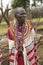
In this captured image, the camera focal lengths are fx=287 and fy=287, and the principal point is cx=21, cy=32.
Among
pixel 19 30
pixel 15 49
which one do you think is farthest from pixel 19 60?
pixel 19 30

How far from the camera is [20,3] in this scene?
2695cm

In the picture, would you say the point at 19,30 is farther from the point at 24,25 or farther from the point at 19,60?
the point at 19,60

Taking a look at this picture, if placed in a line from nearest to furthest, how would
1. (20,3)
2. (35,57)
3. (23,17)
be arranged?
1. (23,17)
2. (35,57)
3. (20,3)

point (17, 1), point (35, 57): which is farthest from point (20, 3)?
point (35, 57)

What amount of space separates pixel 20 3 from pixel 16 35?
22600 millimetres

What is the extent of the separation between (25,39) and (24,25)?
227mm

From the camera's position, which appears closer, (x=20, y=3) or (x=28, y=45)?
(x=28, y=45)

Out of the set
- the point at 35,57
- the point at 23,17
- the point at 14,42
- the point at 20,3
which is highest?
the point at 23,17

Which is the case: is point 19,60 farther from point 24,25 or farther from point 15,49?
point 24,25

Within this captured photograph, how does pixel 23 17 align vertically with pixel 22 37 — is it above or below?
above

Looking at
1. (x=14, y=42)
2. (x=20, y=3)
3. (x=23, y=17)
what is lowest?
(x=20, y=3)

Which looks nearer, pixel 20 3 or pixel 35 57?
pixel 35 57

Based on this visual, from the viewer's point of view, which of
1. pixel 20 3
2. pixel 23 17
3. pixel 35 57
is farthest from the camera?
pixel 20 3

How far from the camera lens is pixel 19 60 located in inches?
182
